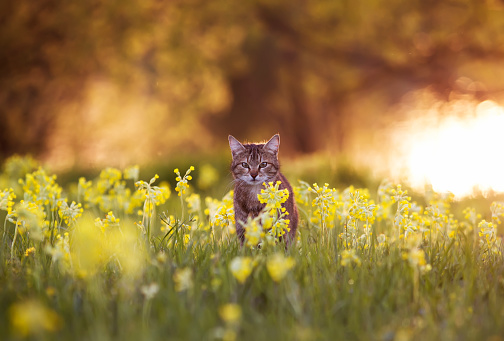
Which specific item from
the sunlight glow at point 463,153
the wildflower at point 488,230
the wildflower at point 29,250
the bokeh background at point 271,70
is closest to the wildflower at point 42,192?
the wildflower at point 29,250

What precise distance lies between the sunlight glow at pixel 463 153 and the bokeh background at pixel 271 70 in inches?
2.9

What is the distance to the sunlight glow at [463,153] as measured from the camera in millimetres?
9062

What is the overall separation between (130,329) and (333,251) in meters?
1.80

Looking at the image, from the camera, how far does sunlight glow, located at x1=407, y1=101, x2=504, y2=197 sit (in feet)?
29.7

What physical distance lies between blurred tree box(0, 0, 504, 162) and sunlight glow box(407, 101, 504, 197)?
127 centimetres

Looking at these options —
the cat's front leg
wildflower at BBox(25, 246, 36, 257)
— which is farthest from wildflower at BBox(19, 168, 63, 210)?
the cat's front leg

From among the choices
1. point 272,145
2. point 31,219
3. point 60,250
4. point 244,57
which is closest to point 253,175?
point 272,145

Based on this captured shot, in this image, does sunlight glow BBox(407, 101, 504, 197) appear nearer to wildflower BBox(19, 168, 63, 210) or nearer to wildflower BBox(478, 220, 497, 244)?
wildflower BBox(478, 220, 497, 244)

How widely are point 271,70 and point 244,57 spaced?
1.25m

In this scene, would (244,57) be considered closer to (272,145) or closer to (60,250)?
(272,145)

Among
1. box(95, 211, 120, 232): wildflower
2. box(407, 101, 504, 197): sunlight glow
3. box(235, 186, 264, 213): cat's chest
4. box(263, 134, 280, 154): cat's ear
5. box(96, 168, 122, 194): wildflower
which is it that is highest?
box(407, 101, 504, 197): sunlight glow

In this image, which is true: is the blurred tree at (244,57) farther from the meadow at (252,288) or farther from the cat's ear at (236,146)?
the meadow at (252,288)

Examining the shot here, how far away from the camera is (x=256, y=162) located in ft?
16.6

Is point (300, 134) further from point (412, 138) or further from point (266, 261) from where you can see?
point (266, 261)
